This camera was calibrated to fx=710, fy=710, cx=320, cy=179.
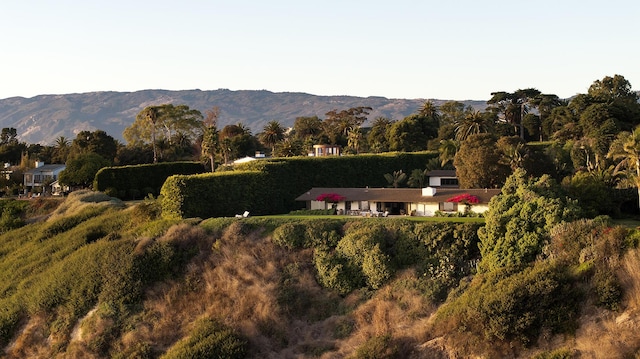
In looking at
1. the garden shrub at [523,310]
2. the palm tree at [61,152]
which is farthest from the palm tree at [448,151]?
the palm tree at [61,152]

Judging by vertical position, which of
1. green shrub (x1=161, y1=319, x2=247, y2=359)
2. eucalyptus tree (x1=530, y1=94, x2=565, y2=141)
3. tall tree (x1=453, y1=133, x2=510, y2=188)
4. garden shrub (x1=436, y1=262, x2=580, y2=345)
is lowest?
green shrub (x1=161, y1=319, x2=247, y2=359)

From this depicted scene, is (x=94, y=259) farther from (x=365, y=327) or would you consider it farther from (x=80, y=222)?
(x=365, y=327)

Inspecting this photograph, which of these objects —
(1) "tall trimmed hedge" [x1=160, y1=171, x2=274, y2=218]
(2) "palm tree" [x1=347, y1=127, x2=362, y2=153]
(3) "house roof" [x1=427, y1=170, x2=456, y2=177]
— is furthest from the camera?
(2) "palm tree" [x1=347, y1=127, x2=362, y2=153]

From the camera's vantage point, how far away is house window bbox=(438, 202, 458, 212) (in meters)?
52.8

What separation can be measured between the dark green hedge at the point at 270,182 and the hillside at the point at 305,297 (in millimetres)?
3420

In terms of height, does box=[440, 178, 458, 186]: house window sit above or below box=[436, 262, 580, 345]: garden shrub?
above

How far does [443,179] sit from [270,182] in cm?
2032

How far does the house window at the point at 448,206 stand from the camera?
5284cm

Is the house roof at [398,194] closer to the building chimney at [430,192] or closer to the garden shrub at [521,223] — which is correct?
the building chimney at [430,192]

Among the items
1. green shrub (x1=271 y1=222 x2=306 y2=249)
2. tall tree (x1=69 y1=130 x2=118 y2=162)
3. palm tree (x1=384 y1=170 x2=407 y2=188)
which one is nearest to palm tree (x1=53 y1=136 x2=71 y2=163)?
tall tree (x1=69 y1=130 x2=118 y2=162)

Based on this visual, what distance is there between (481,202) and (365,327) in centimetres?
1728

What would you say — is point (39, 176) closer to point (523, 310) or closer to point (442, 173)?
point (442, 173)

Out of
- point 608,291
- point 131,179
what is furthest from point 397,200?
point 131,179

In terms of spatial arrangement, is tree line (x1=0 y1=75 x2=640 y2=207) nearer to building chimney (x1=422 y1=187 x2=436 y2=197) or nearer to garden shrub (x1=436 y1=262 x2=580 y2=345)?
building chimney (x1=422 y1=187 x2=436 y2=197)
